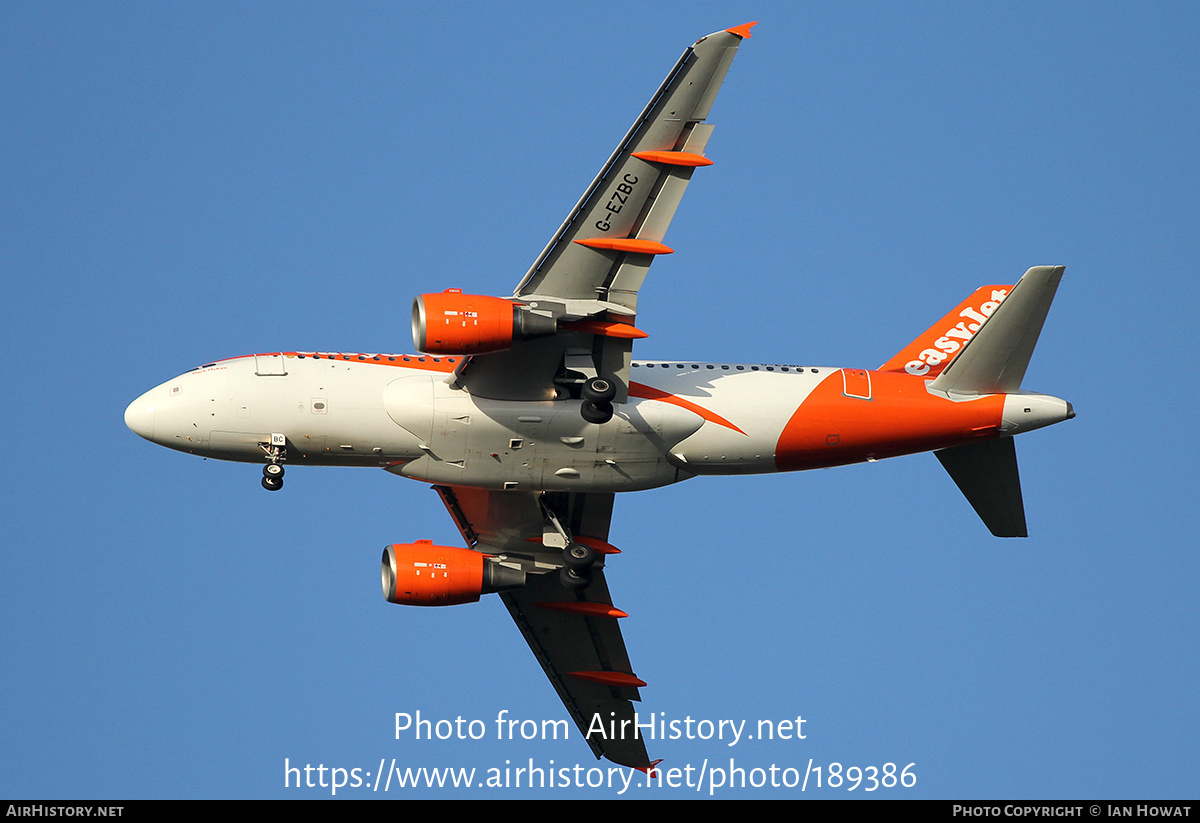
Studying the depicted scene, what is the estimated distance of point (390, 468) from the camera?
43156mm

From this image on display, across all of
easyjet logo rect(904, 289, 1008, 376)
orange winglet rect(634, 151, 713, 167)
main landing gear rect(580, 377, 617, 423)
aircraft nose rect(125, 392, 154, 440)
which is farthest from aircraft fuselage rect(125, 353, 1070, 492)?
orange winglet rect(634, 151, 713, 167)

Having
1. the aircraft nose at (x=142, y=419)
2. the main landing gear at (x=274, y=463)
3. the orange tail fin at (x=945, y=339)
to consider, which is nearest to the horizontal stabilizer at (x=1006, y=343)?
the orange tail fin at (x=945, y=339)

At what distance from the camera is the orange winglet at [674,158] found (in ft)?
129

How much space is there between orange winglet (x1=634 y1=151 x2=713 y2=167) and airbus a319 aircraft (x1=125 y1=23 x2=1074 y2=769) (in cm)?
4

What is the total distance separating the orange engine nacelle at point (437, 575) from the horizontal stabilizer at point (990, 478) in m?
14.1

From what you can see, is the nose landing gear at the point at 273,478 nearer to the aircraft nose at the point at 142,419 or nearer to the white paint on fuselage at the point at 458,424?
the white paint on fuselage at the point at 458,424

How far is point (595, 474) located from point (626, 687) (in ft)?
35.3

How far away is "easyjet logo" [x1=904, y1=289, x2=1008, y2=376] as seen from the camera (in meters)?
46.0

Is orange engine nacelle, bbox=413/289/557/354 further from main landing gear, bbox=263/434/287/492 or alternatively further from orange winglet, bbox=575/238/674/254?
main landing gear, bbox=263/434/287/492

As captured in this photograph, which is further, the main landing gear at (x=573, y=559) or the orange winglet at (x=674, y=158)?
the main landing gear at (x=573, y=559)
